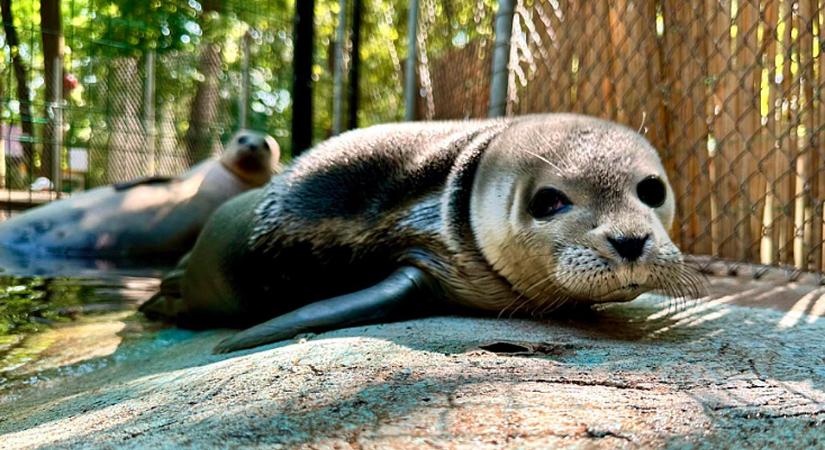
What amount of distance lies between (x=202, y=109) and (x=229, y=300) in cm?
757

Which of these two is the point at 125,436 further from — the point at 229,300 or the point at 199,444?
the point at 229,300

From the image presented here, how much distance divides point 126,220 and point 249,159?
1.30 meters

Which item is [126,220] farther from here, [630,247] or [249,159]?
[630,247]

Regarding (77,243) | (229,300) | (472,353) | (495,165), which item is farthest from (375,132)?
(77,243)

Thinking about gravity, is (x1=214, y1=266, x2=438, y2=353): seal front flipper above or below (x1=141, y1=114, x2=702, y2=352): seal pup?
below

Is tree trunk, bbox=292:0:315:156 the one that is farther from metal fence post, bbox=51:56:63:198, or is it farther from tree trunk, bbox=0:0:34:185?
tree trunk, bbox=0:0:34:185

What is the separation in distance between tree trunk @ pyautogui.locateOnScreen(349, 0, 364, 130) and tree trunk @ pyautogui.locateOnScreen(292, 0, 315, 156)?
77cm

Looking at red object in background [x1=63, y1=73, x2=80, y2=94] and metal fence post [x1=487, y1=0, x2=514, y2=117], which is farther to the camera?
red object in background [x1=63, y1=73, x2=80, y2=94]

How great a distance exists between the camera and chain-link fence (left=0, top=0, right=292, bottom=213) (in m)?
9.23

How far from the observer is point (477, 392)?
55.6 inches

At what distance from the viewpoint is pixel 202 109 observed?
10188mm

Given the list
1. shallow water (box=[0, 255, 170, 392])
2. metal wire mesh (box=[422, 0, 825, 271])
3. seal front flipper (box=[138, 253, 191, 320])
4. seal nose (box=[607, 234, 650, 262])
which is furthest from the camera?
seal front flipper (box=[138, 253, 191, 320])

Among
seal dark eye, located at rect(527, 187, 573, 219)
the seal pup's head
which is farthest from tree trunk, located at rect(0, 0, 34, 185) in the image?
seal dark eye, located at rect(527, 187, 573, 219)

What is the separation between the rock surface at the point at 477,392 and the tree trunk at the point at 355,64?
184 inches
